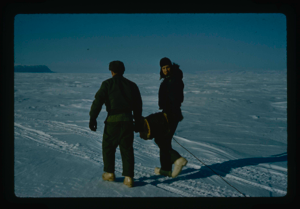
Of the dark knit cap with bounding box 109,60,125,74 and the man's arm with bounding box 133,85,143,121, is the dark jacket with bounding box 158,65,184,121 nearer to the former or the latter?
the man's arm with bounding box 133,85,143,121

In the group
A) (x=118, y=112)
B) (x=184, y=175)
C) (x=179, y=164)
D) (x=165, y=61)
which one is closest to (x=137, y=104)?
(x=118, y=112)

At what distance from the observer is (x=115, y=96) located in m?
2.70

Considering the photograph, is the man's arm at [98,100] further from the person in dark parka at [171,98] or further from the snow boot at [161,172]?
the snow boot at [161,172]

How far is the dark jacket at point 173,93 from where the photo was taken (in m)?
2.82

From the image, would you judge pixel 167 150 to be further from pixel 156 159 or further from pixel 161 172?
pixel 156 159

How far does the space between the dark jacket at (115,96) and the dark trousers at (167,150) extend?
0.60 meters

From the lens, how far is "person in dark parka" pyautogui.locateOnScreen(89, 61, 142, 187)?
2691mm

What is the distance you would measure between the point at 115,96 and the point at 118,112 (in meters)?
0.20

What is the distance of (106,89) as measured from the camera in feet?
8.82

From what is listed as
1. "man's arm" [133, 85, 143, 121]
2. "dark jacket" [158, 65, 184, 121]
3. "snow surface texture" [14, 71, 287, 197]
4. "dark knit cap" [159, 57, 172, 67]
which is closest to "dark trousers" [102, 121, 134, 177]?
"man's arm" [133, 85, 143, 121]

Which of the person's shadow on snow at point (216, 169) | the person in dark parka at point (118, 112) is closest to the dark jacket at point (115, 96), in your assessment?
the person in dark parka at point (118, 112)

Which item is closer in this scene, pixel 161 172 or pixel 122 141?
pixel 122 141

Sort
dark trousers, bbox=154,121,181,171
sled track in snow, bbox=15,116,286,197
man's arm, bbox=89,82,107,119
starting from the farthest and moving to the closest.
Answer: dark trousers, bbox=154,121,181,171, sled track in snow, bbox=15,116,286,197, man's arm, bbox=89,82,107,119

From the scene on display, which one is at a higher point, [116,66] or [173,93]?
[116,66]
